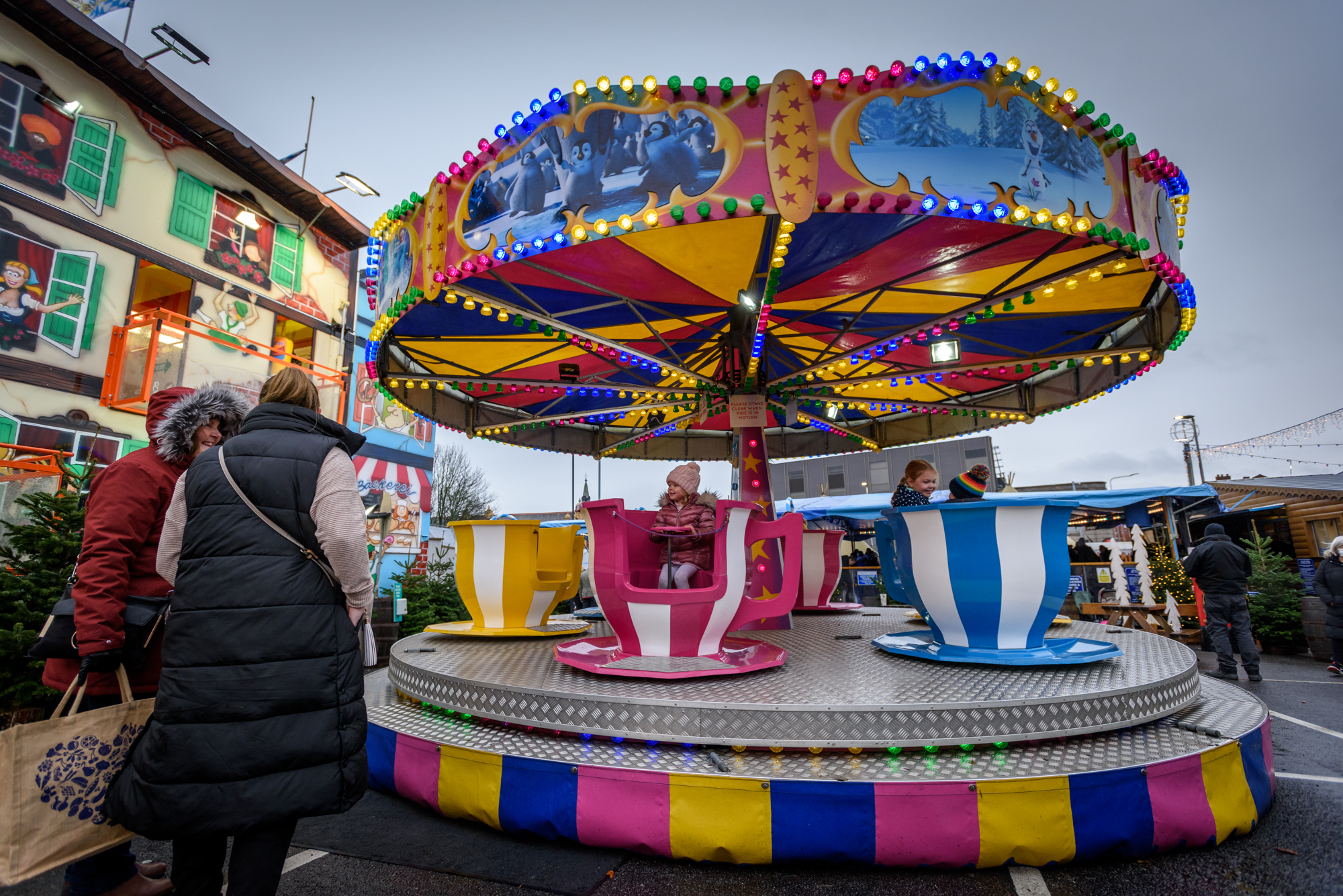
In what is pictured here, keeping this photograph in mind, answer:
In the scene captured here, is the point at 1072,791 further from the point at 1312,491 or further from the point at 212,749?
the point at 1312,491

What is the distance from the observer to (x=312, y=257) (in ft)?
39.7

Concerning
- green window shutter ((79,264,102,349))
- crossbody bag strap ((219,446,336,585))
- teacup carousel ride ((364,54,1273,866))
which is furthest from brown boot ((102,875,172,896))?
green window shutter ((79,264,102,349))

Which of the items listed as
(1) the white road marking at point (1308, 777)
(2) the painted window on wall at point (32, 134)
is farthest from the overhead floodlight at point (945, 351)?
(2) the painted window on wall at point (32, 134)

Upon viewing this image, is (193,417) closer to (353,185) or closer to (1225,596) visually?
(1225,596)

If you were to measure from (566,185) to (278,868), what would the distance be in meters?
3.14

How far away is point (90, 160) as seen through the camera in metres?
8.21

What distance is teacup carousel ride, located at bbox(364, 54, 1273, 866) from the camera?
2109 millimetres

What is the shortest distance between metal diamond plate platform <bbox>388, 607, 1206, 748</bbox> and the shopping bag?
50.9 inches

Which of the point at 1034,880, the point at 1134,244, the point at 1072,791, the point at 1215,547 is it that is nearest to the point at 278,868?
the point at 1034,880

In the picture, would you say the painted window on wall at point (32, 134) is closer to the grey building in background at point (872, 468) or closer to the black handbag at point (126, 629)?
the black handbag at point (126, 629)

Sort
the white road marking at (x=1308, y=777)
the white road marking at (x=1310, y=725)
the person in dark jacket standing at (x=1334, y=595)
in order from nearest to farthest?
the white road marking at (x=1308, y=777), the white road marking at (x=1310, y=725), the person in dark jacket standing at (x=1334, y=595)

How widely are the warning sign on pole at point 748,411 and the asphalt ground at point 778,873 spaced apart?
4363 millimetres

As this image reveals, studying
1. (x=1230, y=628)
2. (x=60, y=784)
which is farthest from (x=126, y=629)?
(x=1230, y=628)

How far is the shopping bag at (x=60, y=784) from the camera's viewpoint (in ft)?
4.93
